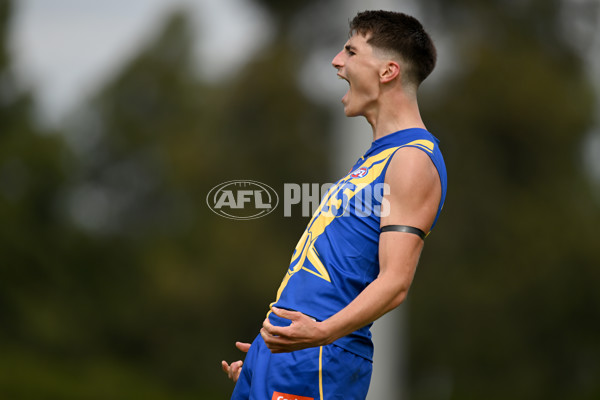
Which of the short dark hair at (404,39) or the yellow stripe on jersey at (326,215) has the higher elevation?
the short dark hair at (404,39)

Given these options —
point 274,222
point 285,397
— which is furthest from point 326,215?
point 274,222

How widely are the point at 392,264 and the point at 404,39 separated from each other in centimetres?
103

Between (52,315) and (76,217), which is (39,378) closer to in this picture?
(52,315)

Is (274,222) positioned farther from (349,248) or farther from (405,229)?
(405,229)

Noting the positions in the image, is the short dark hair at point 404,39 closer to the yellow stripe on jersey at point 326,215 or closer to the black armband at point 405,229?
the yellow stripe on jersey at point 326,215

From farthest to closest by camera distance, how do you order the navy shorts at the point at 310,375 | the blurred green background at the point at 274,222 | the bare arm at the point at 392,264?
the blurred green background at the point at 274,222 < the navy shorts at the point at 310,375 < the bare arm at the point at 392,264

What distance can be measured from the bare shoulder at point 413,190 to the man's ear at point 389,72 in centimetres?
37

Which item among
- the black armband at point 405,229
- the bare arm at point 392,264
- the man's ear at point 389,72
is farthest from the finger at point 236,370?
the man's ear at point 389,72

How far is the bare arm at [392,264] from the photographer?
329cm

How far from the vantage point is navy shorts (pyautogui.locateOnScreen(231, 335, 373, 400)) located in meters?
3.61

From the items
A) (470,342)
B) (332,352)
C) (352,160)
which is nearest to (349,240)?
(332,352)

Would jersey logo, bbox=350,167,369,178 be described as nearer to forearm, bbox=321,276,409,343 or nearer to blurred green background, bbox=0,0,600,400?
forearm, bbox=321,276,409,343

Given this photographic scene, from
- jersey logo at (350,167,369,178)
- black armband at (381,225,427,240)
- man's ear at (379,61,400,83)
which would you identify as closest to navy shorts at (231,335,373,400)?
black armband at (381,225,427,240)

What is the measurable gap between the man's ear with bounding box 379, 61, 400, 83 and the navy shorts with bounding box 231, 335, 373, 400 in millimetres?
1158
